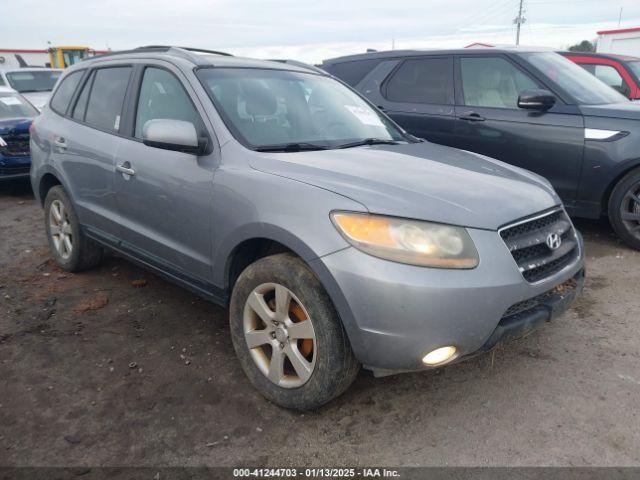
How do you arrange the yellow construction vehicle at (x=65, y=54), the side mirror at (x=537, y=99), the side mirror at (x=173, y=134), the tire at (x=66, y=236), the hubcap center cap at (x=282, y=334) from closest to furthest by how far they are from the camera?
1. the hubcap center cap at (x=282, y=334)
2. the side mirror at (x=173, y=134)
3. the tire at (x=66, y=236)
4. the side mirror at (x=537, y=99)
5. the yellow construction vehicle at (x=65, y=54)

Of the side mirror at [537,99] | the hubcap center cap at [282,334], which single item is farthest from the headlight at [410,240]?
the side mirror at [537,99]

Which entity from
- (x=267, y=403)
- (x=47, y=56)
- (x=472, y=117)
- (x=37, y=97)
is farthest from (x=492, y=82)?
(x=47, y=56)

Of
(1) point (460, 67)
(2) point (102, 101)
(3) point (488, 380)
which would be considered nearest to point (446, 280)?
(3) point (488, 380)

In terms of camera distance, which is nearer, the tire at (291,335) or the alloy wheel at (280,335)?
the tire at (291,335)

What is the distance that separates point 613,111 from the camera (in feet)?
14.9

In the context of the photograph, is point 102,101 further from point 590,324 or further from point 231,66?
point 590,324

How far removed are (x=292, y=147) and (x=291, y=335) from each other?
3.38 ft

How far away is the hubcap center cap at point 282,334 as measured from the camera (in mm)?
2486

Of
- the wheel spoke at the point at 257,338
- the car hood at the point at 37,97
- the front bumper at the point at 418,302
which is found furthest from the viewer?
the car hood at the point at 37,97

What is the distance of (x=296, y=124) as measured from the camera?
10.2 feet

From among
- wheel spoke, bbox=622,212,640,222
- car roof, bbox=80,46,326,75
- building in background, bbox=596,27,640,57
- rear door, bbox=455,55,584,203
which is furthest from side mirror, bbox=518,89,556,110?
building in background, bbox=596,27,640,57

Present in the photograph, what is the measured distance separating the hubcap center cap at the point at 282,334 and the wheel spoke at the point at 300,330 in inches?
1.2

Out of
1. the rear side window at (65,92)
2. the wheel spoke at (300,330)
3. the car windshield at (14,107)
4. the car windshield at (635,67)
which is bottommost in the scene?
the wheel spoke at (300,330)

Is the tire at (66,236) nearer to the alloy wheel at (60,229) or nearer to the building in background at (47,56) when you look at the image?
the alloy wheel at (60,229)
